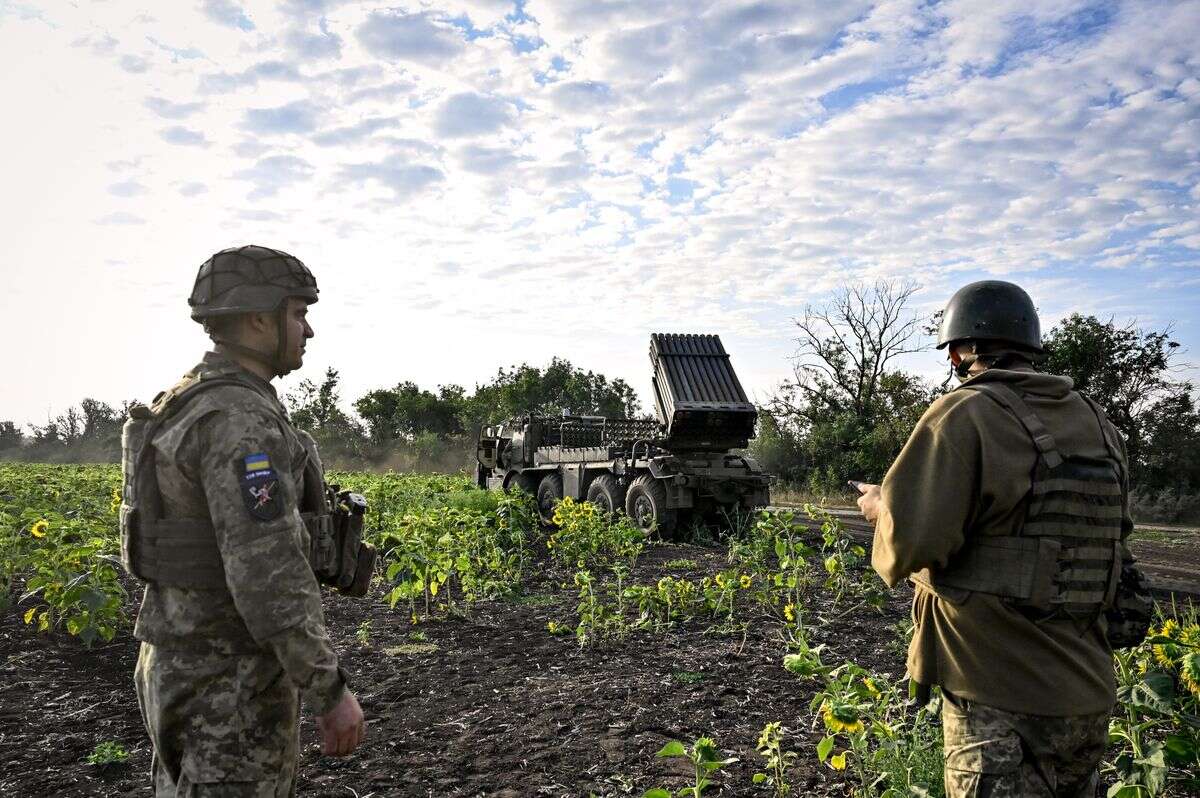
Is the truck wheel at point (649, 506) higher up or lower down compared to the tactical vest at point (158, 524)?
lower down

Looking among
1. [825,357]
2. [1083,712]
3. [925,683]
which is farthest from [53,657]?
[825,357]

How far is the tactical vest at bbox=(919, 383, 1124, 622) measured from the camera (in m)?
2.14

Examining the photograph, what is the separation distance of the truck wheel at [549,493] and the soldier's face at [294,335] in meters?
11.3

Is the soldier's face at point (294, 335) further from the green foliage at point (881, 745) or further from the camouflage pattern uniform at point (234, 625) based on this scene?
the green foliage at point (881, 745)

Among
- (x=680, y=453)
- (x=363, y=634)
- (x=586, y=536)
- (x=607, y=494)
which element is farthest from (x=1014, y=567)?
(x=607, y=494)

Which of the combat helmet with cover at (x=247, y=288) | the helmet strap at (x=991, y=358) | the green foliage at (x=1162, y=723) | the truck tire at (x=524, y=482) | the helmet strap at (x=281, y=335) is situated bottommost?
the green foliage at (x=1162, y=723)

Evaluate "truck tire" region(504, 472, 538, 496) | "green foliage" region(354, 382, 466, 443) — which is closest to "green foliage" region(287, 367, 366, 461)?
"green foliage" region(354, 382, 466, 443)

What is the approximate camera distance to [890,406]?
2600 centimetres

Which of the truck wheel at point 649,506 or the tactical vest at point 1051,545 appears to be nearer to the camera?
the tactical vest at point 1051,545

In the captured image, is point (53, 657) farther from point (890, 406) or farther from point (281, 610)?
point (890, 406)

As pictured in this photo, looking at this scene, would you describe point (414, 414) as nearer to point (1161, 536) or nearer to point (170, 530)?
point (1161, 536)

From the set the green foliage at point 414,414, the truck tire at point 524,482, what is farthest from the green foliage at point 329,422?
the truck tire at point 524,482

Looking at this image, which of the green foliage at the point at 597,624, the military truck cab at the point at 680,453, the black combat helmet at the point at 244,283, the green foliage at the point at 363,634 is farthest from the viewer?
the military truck cab at the point at 680,453

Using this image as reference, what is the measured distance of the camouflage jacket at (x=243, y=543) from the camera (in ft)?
6.73
